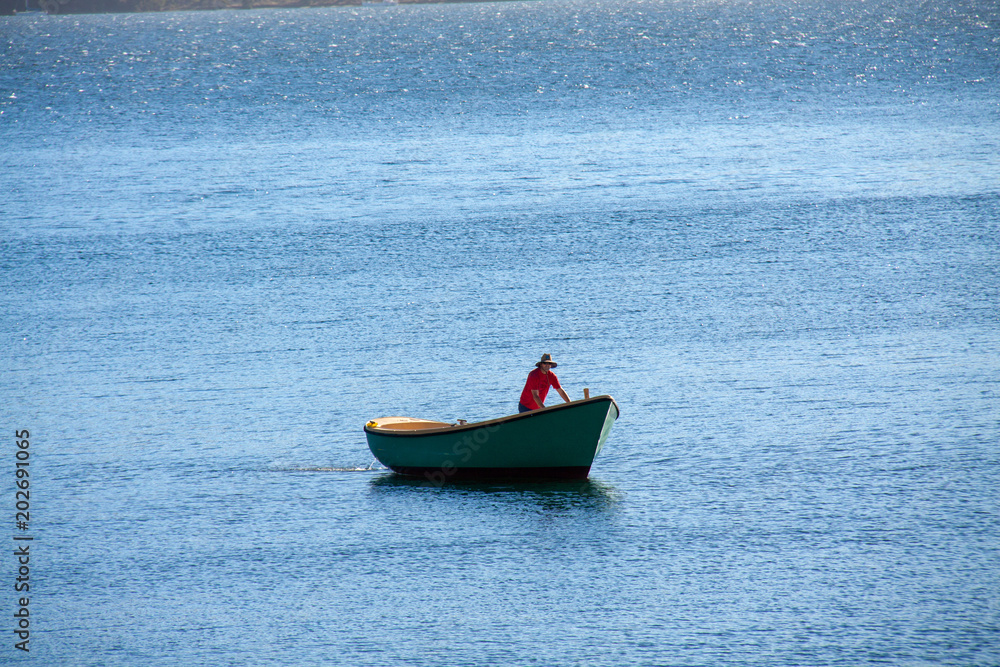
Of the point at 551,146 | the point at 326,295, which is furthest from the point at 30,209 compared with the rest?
the point at 551,146

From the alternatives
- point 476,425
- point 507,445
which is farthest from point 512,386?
point 476,425

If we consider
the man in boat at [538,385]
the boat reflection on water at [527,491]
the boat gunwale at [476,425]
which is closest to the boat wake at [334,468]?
the boat reflection on water at [527,491]

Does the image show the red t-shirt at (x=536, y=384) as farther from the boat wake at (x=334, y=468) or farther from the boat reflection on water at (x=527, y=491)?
the boat wake at (x=334, y=468)

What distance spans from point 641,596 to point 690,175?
37.2m

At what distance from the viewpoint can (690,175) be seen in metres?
49.8

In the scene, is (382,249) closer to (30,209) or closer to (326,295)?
(326,295)

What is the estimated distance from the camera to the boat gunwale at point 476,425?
17984mm

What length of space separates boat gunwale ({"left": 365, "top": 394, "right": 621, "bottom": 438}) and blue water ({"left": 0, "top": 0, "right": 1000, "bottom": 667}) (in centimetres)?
91

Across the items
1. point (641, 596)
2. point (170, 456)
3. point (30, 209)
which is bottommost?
point (641, 596)

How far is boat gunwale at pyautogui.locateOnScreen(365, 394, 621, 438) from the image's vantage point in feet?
59.0

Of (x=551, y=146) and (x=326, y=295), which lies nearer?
(x=326, y=295)

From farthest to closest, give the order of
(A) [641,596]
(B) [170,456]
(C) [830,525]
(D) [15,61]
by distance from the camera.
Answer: (D) [15,61] → (B) [170,456] → (C) [830,525] → (A) [641,596]

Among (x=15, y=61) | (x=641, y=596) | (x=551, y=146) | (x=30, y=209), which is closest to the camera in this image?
(x=641, y=596)

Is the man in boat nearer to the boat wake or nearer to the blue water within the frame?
the blue water
